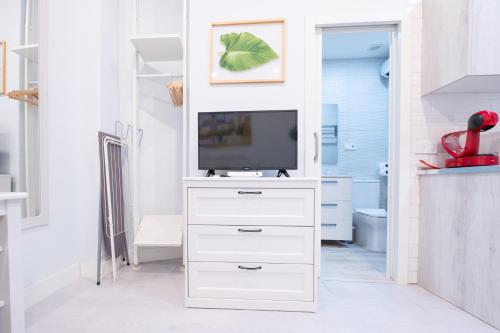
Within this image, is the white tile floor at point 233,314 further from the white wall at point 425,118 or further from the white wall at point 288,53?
the white wall at point 288,53

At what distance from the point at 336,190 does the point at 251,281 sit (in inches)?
73.1

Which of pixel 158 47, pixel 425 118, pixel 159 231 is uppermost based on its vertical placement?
pixel 158 47

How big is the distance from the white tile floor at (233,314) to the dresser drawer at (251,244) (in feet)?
1.08

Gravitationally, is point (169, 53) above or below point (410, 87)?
above

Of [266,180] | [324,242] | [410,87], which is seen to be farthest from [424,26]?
[324,242]

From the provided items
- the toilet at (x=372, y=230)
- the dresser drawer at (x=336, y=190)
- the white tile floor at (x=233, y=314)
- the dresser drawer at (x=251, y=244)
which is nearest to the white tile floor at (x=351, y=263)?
the toilet at (x=372, y=230)

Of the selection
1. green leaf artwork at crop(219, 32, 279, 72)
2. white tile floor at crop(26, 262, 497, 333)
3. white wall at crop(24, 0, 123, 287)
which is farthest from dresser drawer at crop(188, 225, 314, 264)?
green leaf artwork at crop(219, 32, 279, 72)

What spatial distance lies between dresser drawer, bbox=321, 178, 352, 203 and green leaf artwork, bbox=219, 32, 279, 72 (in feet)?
5.41

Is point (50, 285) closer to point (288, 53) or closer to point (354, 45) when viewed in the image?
point (288, 53)

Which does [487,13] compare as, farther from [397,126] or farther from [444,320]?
[444,320]

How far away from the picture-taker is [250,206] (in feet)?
5.31

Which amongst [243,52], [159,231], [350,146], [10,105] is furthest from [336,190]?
→ [10,105]

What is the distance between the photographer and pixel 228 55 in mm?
2107

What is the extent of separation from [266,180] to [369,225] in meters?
1.99
